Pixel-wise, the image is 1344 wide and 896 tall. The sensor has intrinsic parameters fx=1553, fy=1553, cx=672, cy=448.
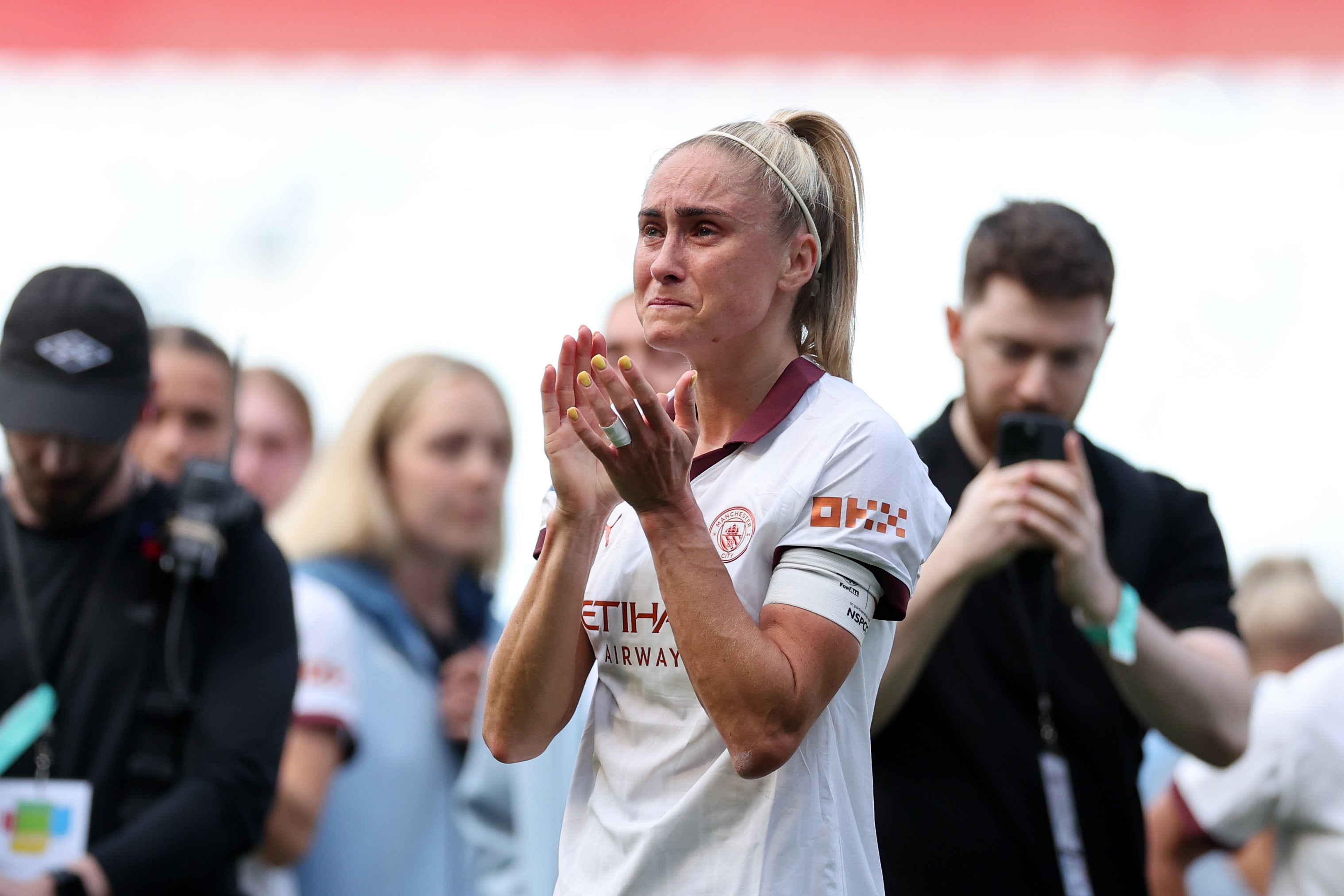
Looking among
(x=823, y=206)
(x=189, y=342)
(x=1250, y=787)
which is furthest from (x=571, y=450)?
(x=189, y=342)

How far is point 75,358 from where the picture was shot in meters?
2.86

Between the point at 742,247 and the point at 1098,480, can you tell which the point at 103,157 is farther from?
the point at 742,247

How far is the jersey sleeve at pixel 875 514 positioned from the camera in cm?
167

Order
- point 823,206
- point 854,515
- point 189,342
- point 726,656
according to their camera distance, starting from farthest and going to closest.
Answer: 1. point 189,342
2. point 823,206
3. point 854,515
4. point 726,656

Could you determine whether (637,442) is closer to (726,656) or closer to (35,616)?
(726,656)

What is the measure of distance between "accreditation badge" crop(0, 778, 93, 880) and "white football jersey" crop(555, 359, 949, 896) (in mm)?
1297

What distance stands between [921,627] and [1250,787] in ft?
3.94

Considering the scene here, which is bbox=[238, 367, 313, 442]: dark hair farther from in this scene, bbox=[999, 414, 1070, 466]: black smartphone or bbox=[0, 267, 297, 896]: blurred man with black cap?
bbox=[999, 414, 1070, 466]: black smartphone

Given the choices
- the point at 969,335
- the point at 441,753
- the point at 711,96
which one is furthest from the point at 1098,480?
the point at 711,96

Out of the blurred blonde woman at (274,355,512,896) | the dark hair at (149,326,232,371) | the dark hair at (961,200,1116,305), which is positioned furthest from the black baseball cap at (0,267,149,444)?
the dark hair at (961,200,1116,305)

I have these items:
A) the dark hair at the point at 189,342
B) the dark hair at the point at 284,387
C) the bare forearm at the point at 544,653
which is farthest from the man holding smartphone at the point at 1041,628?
the dark hair at the point at 284,387

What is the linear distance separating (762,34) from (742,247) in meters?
6.64

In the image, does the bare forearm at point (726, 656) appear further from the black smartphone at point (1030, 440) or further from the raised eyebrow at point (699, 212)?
the black smartphone at point (1030, 440)

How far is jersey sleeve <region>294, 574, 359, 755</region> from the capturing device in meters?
3.50
